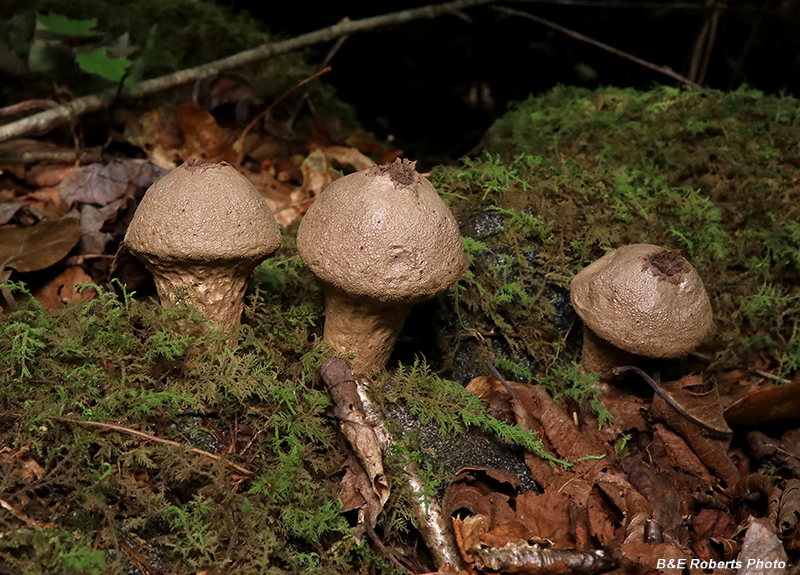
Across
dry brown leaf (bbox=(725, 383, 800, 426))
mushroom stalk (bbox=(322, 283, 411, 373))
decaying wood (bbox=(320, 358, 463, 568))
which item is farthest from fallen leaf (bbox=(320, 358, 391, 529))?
dry brown leaf (bbox=(725, 383, 800, 426))

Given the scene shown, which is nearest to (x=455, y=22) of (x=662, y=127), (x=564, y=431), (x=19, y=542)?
(x=662, y=127)

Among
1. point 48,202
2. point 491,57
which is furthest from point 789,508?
point 491,57

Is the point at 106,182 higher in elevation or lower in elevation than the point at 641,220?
lower

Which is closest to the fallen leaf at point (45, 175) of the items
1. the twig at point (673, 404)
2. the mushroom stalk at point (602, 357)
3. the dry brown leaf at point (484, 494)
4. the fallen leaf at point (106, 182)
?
the fallen leaf at point (106, 182)

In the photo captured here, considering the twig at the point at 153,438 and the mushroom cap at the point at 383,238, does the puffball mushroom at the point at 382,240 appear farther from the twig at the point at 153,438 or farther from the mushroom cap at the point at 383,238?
the twig at the point at 153,438

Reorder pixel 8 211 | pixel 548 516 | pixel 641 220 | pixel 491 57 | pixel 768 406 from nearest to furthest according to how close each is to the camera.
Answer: pixel 548 516
pixel 768 406
pixel 8 211
pixel 641 220
pixel 491 57

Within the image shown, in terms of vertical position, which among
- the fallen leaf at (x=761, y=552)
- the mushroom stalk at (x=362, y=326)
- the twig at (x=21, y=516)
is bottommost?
the fallen leaf at (x=761, y=552)

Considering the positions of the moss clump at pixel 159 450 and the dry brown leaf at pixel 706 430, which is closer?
the moss clump at pixel 159 450

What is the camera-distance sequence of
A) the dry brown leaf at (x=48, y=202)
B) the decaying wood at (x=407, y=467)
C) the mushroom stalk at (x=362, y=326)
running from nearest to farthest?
the decaying wood at (x=407, y=467) < the mushroom stalk at (x=362, y=326) < the dry brown leaf at (x=48, y=202)

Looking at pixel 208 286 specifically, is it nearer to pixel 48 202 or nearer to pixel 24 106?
pixel 48 202
